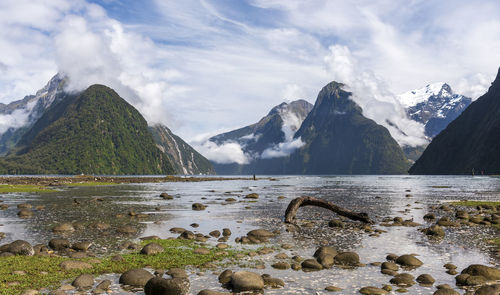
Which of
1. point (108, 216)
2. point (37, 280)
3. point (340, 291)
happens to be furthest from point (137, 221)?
point (340, 291)

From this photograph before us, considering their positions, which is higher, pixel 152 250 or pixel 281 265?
pixel 152 250

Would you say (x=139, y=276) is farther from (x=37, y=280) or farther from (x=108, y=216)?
(x=108, y=216)

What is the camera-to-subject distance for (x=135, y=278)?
15.9 meters

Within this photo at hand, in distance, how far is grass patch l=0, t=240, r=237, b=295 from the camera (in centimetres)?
1514

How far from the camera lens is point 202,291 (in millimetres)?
14297

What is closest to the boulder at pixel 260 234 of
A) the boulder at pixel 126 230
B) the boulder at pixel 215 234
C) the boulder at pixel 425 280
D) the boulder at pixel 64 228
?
the boulder at pixel 215 234

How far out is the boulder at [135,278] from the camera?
51.6 feet

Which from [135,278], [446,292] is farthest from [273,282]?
[446,292]

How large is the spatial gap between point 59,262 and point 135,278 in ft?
18.3

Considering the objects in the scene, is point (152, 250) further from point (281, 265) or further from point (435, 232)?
point (435, 232)

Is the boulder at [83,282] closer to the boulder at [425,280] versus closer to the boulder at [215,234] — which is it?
the boulder at [215,234]

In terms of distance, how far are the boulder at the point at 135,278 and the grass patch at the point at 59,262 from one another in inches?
63.2

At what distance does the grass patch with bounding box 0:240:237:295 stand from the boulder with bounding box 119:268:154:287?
5.27 feet

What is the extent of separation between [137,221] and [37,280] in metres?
20.6
